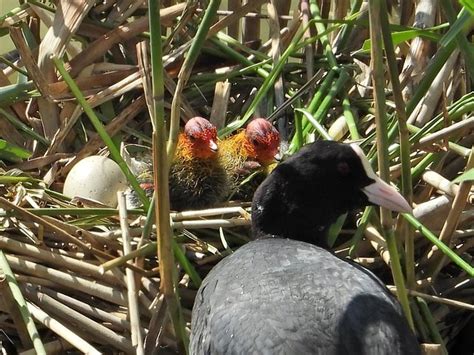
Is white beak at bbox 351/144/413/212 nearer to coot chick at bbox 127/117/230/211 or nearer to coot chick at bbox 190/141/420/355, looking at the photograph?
coot chick at bbox 190/141/420/355

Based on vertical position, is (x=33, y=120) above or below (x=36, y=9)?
below

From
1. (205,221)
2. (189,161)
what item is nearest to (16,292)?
(205,221)

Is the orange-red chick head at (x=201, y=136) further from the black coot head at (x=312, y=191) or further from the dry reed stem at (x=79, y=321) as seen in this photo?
the dry reed stem at (x=79, y=321)

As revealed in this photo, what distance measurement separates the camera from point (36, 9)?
2945 millimetres

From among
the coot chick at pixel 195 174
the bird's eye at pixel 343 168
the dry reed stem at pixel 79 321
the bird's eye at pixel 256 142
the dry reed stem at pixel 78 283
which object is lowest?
the dry reed stem at pixel 79 321

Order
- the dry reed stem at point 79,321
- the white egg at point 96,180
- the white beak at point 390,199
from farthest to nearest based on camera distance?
the white egg at point 96,180, the dry reed stem at point 79,321, the white beak at point 390,199

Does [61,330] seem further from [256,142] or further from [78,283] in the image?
[256,142]

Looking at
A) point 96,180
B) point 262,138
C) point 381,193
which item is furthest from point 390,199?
point 96,180

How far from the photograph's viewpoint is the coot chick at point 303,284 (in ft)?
6.25

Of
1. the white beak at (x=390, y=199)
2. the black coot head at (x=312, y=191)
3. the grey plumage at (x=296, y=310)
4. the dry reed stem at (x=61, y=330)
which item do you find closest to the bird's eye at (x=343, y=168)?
the black coot head at (x=312, y=191)

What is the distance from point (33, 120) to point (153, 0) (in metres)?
1.07

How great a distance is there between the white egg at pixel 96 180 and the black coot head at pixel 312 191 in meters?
0.38

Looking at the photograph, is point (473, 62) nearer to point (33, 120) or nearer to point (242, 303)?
point (242, 303)

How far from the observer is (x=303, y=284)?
2.04 metres
